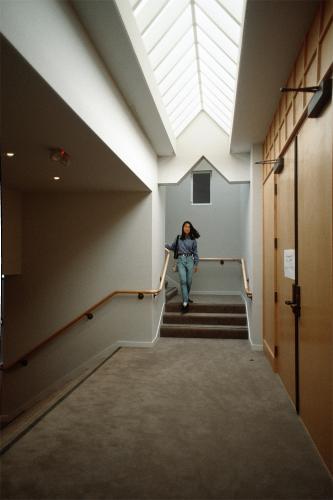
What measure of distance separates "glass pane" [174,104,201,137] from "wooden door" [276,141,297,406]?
2540 millimetres

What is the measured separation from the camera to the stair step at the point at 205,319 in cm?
632

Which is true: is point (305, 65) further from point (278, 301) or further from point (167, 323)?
point (167, 323)

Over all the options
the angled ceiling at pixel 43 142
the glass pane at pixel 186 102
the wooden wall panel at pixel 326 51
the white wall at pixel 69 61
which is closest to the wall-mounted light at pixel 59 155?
the angled ceiling at pixel 43 142

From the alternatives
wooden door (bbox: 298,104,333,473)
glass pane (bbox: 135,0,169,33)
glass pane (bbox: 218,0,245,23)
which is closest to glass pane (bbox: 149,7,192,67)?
glass pane (bbox: 135,0,169,33)

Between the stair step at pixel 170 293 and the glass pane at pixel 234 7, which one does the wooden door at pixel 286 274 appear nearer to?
the glass pane at pixel 234 7

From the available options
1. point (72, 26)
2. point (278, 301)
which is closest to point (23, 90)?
point (72, 26)

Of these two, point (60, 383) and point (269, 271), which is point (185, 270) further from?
point (60, 383)

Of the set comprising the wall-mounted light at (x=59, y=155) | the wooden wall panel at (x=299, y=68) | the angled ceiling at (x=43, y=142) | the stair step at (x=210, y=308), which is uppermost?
the wooden wall panel at (x=299, y=68)

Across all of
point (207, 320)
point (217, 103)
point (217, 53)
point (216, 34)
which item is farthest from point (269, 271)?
point (216, 34)

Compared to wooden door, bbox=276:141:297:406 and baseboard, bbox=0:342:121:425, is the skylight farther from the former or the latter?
baseboard, bbox=0:342:121:425

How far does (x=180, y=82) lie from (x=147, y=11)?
1754 millimetres

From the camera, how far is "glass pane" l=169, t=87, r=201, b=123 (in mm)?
5434

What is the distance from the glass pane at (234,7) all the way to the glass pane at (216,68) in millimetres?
1210

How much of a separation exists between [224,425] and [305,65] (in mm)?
3171
